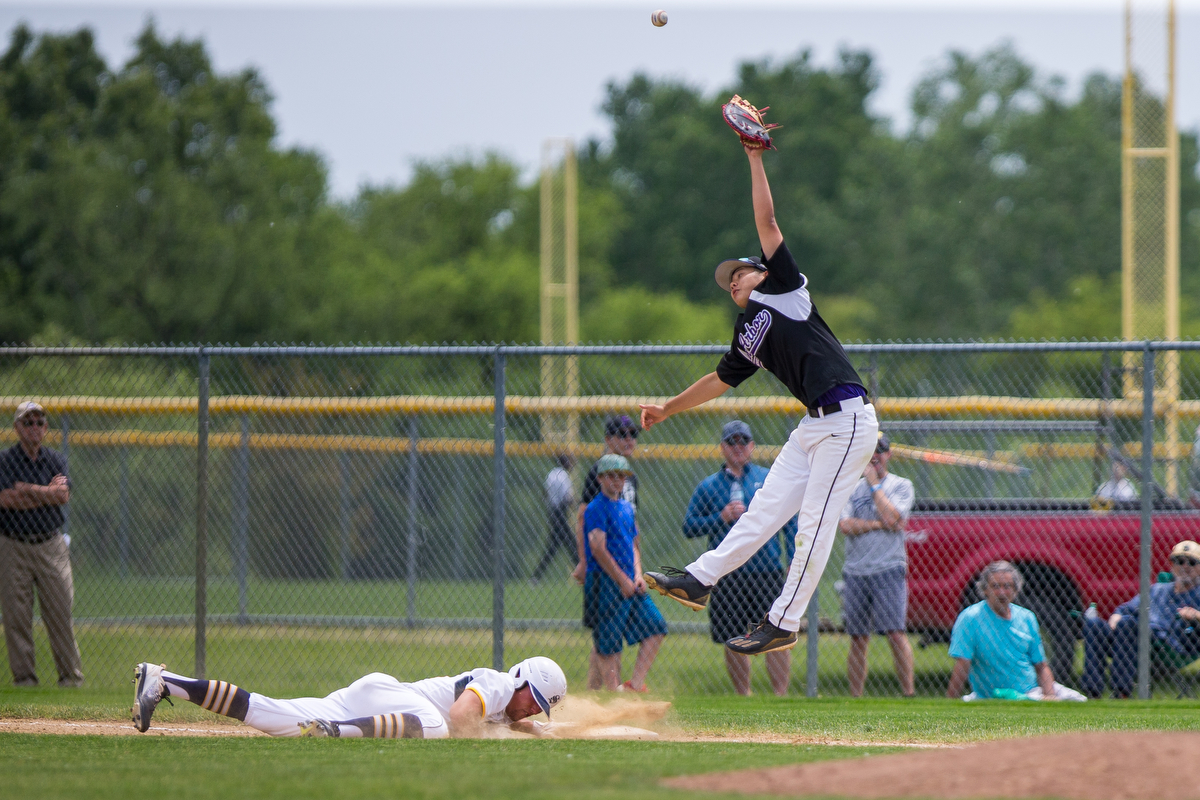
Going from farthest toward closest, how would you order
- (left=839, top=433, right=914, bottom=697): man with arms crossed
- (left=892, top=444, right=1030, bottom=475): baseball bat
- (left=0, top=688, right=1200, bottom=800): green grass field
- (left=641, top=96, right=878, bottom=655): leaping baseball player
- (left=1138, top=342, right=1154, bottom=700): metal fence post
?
(left=892, top=444, right=1030, bottom=475): baseball bat → (left=839, top=433, right=914, bottom=697): man with arms crossed → (left=1138, top=342, right=1154, bottom=700): metal fence post → (left=641, top=96, right=878, bottom=655): leaping baseball player → (left=0, top=688, right=1200, bottom=800): green grass field

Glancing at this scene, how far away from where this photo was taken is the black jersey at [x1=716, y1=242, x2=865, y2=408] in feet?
20.0

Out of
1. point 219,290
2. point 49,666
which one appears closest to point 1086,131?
point 219,290

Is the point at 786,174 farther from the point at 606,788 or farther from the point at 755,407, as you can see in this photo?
the point at 606,788

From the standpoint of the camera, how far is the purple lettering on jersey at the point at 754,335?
20.4 feet

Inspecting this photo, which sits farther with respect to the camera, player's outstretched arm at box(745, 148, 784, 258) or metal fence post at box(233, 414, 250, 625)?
metal fence post at box(233, 414, 250, 625)

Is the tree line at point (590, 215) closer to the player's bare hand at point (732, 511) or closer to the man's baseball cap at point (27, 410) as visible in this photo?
the man's baseball cap at point (27, 410)

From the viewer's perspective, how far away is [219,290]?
102 ft

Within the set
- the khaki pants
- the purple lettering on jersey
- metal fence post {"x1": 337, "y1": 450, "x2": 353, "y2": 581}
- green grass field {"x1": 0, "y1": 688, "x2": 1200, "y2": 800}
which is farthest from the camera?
metal fence post {"x1": 337, "y1": 450, "x2": 353, "y2": 581}

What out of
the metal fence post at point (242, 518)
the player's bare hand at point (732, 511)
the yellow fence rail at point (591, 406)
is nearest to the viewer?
the player's bare hand at point (732, 511)

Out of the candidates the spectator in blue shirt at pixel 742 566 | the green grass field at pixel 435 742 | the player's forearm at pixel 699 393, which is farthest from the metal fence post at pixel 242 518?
the player's forearm at pixel 699 393

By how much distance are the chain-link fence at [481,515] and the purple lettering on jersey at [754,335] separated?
6.65ft

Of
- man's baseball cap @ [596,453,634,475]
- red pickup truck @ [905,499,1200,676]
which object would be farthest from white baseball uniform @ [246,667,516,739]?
red pickup truck @ [905,499,1200,676]

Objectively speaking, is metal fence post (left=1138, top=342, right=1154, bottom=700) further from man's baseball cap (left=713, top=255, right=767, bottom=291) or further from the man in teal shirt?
man's baseball cap (left=713, top=255, right=767, bottom=291)

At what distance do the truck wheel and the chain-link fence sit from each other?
0.02 m
